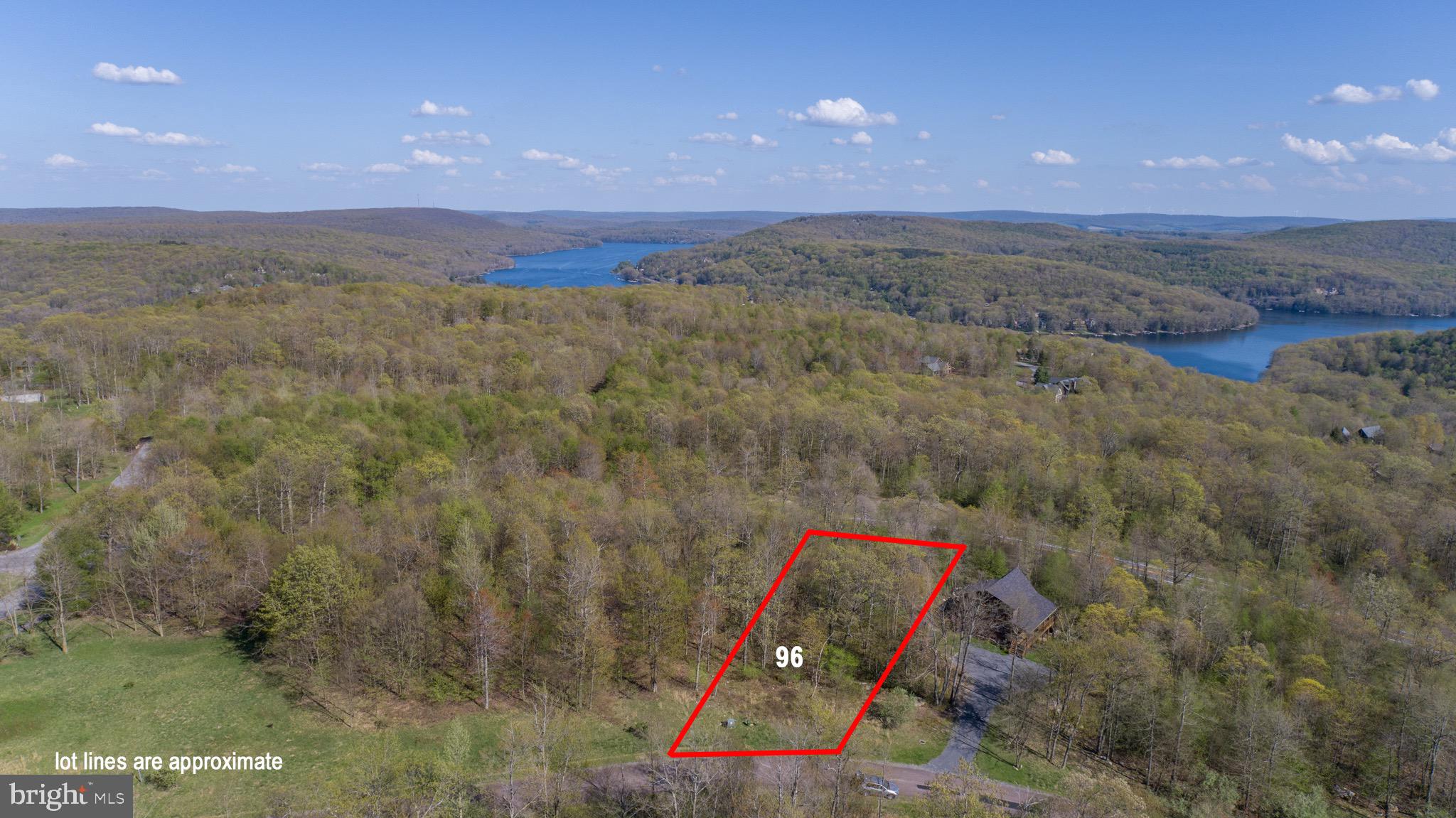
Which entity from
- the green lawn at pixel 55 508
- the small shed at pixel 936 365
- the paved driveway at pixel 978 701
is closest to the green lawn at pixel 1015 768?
the paved driveway at pixel 978 701

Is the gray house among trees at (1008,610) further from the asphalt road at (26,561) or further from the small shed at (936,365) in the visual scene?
the small shed at (936,365)

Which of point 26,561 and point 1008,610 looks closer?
point 1008,610

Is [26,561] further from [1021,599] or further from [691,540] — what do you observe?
[1021,599]

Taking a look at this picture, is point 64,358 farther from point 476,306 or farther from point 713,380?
point 713,380

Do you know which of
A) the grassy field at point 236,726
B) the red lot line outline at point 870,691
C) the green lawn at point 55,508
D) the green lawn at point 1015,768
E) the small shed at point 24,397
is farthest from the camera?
the small shed at point 24,397

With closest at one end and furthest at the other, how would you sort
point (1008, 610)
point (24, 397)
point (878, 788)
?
point (878, 788), point (1008, 610), point (24, 397)

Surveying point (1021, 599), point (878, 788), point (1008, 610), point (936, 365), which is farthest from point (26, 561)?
point (936, 365)

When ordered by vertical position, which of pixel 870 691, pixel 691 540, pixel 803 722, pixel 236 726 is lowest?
pixel 870 691
